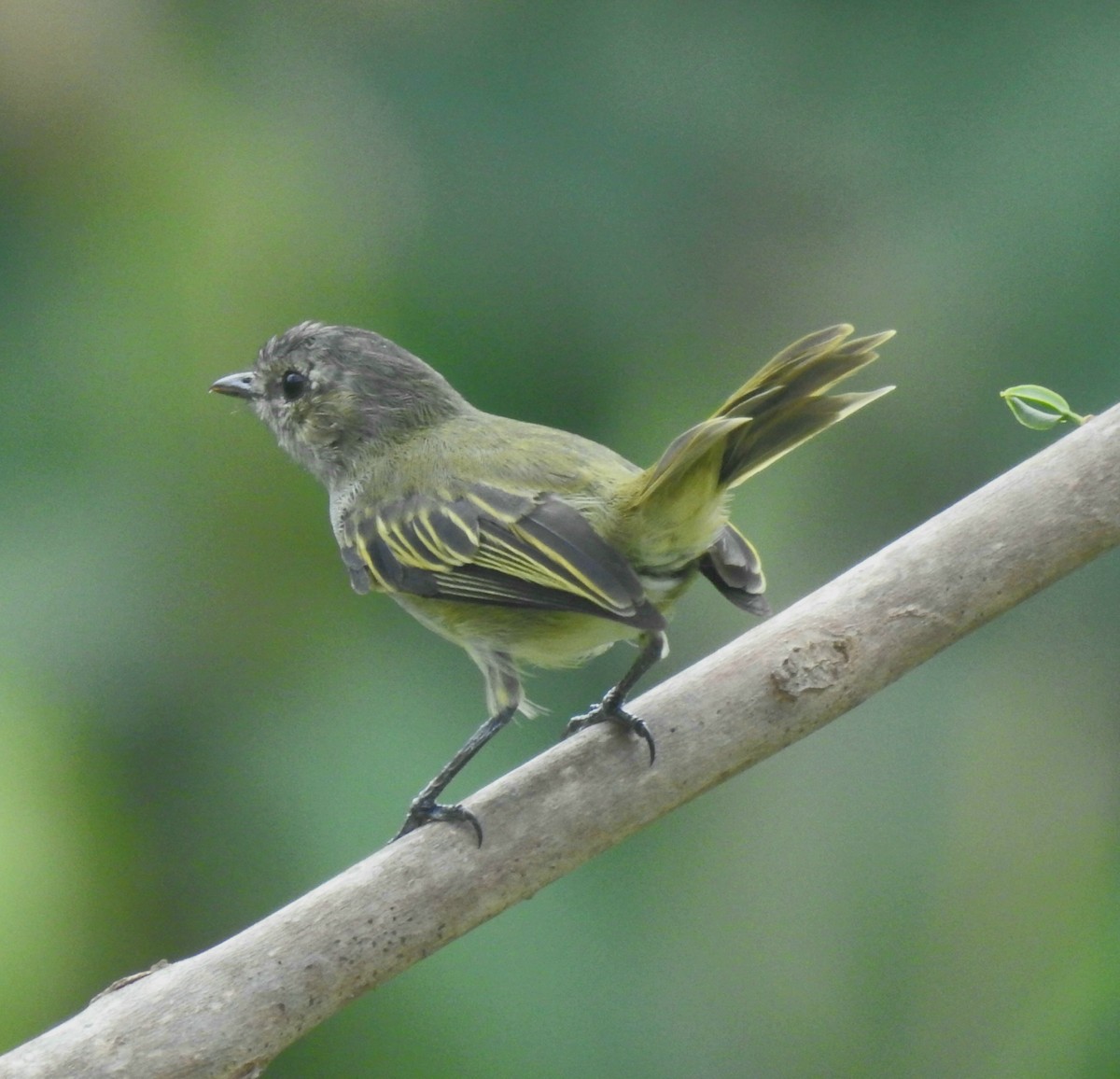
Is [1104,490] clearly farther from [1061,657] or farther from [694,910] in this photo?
[694,910]

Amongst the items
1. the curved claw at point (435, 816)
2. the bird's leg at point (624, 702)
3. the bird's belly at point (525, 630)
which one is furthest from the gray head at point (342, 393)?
the curved claw at point (435, 816)

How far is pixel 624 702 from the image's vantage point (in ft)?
8.11

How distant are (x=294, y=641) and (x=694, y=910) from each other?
1.07 meters

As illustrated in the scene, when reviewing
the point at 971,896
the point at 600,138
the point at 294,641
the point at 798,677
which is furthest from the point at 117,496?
the point at 971,896

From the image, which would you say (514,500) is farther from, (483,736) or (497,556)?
(483,736)

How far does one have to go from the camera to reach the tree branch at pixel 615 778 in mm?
1942

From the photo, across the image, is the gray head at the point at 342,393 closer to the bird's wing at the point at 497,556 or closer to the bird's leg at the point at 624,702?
the bird's wing at the point at 497,556

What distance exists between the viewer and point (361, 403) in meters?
3.20

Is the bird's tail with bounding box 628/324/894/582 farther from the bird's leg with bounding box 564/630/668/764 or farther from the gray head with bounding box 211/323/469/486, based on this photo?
the gray head with bounding box 211/323/469/486

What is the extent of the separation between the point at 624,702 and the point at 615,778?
0.26 m

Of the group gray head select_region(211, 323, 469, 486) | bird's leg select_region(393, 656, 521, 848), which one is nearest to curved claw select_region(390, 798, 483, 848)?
bird's leg select_region(393, 656, 521, 848)

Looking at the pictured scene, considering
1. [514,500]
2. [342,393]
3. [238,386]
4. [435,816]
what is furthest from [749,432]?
[238,386]

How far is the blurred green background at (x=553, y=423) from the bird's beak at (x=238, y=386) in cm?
17

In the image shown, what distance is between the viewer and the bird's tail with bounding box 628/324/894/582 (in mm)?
→ 2178
